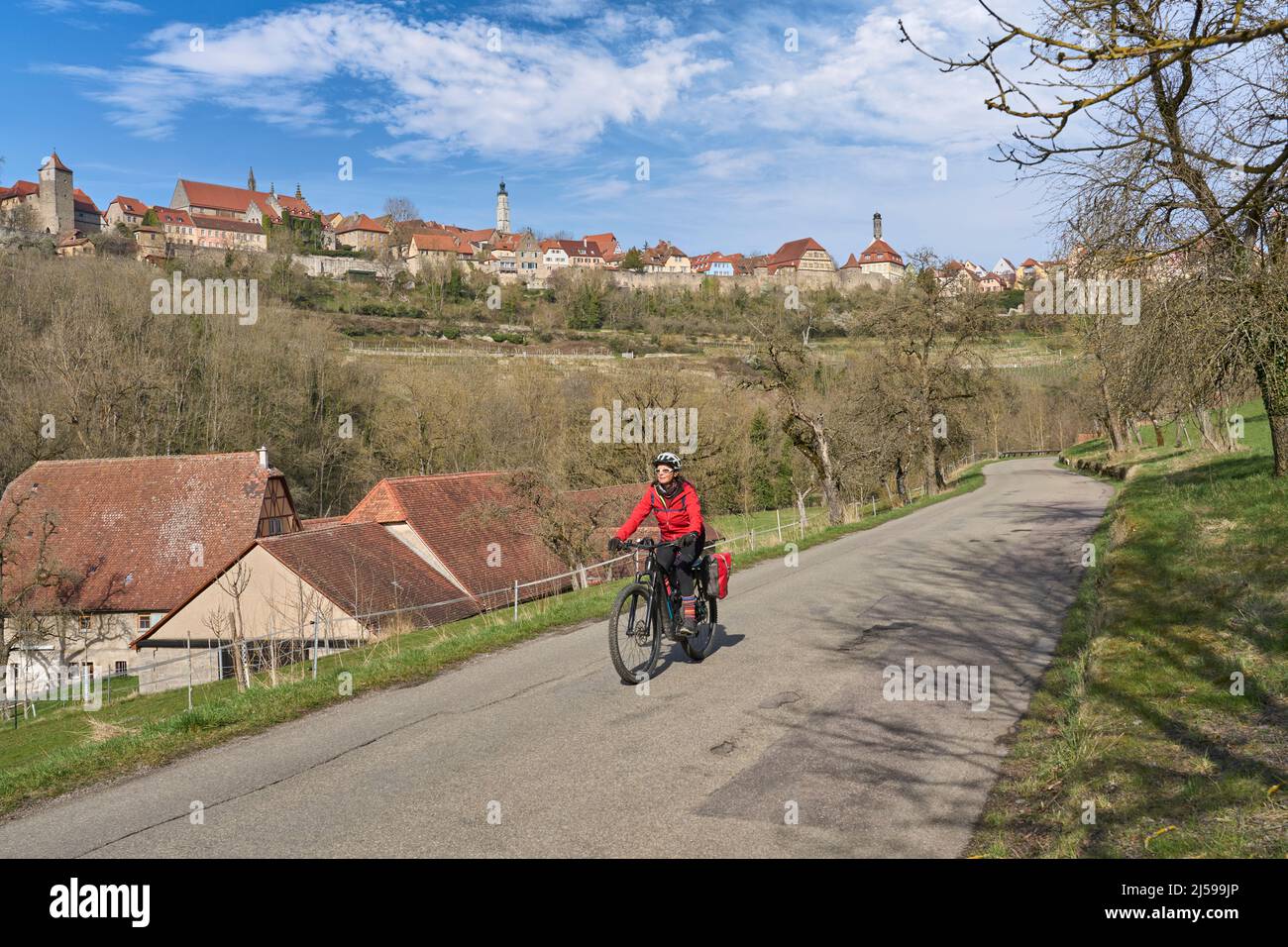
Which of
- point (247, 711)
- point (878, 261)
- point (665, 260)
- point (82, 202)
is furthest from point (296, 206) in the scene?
point (247, 711)

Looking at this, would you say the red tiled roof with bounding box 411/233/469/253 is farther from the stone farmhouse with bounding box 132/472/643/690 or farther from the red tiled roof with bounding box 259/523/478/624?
the red tiled roof with bounding box 259/523/478/624

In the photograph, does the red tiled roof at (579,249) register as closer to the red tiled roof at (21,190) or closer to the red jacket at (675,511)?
the red tiled roof at (21,190)

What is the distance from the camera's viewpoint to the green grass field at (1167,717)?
177 inches

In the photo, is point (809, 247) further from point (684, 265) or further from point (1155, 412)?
point (1155, 412)

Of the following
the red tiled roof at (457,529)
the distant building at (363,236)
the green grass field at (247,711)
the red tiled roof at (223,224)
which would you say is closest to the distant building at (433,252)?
the distant building at (363,236)

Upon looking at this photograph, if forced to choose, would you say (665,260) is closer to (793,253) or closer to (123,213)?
(793,253)

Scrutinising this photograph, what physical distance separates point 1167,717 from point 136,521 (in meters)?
49.9

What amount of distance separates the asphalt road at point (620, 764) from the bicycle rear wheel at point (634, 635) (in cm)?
24

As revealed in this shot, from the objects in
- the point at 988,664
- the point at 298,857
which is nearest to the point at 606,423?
the point at 988,664

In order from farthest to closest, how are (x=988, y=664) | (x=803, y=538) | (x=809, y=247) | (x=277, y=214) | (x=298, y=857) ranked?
(x=809, y=247) → (x=277, y=214) → (x=803, y=538) → (x=988, y=664) → (x=298, y=857)

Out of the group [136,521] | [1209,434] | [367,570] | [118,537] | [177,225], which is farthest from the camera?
[177,225]

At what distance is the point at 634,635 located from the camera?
8.34m

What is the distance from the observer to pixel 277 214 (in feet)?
534
